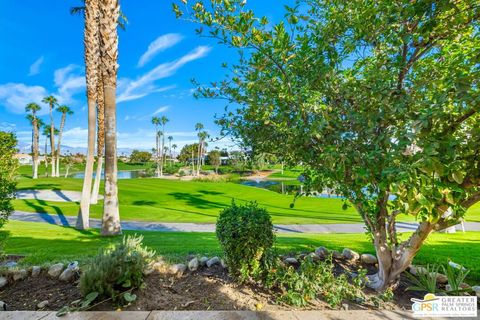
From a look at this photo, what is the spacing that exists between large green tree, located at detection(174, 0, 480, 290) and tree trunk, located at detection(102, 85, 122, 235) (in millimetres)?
5423

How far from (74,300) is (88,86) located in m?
9.78

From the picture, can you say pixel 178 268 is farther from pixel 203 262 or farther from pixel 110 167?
pixel 110 167

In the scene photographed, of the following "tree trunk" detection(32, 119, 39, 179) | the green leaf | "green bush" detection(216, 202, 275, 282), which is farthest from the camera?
"tree trunk" detection(32, 119, 39, 179)

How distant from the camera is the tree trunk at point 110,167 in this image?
25.3 ft

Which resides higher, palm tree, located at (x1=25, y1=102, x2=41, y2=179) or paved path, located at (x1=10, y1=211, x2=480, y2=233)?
palm tree, located at (x1=25, y1=102, x2=41, y2=179)

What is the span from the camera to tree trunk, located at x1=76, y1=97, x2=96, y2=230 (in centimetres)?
972

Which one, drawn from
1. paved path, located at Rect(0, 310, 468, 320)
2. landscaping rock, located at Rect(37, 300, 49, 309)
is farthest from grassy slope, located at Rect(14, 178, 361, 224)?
paved path, located at Rect(0, 310, 468, 320)

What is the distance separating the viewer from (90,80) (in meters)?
10.3

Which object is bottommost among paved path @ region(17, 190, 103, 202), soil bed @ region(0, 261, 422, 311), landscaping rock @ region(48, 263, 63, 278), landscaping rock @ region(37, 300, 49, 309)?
paved path @ region(17, 190, 103, 202)

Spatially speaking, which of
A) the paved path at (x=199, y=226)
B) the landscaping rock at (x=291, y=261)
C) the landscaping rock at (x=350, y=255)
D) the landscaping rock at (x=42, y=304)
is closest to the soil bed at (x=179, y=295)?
the landscaping rock at (x=42, y=304)

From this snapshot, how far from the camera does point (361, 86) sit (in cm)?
284

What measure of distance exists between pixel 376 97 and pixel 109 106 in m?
7.55

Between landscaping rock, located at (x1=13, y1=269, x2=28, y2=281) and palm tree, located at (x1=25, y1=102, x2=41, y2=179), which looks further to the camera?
palm tree, located at (x1=25, y1=102, x2=41, y2=179)

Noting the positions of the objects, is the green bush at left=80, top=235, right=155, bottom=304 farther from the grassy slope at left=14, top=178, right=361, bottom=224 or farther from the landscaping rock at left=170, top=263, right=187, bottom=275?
the grassy slope at left=14, top=178, right=361, bottom=224
